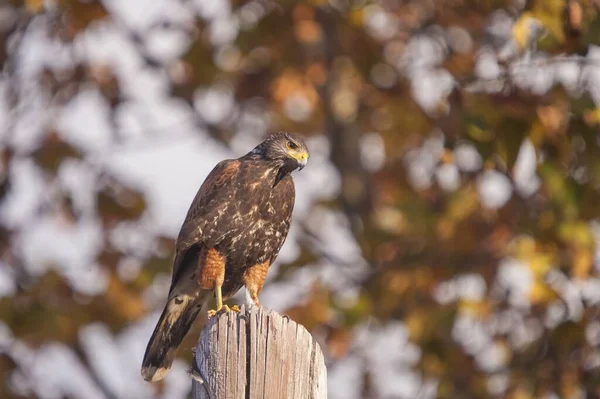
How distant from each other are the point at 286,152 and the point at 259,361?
2.23 meters

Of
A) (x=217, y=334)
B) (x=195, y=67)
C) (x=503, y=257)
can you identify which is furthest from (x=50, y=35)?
(x=217, y=334)

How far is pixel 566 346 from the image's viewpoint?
745 centimetres

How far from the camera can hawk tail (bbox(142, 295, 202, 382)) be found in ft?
16.6

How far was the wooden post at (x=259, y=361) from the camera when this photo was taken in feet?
10.9

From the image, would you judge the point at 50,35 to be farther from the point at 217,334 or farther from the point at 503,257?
the point at 217,334

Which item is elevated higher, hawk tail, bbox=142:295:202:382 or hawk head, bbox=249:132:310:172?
hawk head, bbox=249:132:310:172

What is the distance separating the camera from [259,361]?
333 centimetres

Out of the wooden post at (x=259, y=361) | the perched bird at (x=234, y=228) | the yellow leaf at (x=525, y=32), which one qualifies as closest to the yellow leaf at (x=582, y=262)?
the yellow leaf at (x=525, y=32)

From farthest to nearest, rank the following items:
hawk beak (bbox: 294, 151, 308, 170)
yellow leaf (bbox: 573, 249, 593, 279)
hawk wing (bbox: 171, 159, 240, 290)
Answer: yellow leaf (bbox: 573, 249, 593, 279), hawk beak (bbox: 294, 151, 308, 170), hawk wing (bbox: 171, 159, 240, 290)

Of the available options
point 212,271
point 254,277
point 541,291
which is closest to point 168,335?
point 212,271

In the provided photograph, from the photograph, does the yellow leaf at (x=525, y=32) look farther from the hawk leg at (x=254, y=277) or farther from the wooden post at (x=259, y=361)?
the wooden post at (x=259, y=361)

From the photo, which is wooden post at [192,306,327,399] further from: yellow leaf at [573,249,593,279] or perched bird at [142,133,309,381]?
yellow leaf at [573,249,593,279]

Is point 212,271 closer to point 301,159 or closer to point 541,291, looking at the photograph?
point 301,159

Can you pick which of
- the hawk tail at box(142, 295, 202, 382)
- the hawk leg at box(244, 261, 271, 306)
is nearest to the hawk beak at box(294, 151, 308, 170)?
the hawk leg at box(244, 261, 271, 306)
